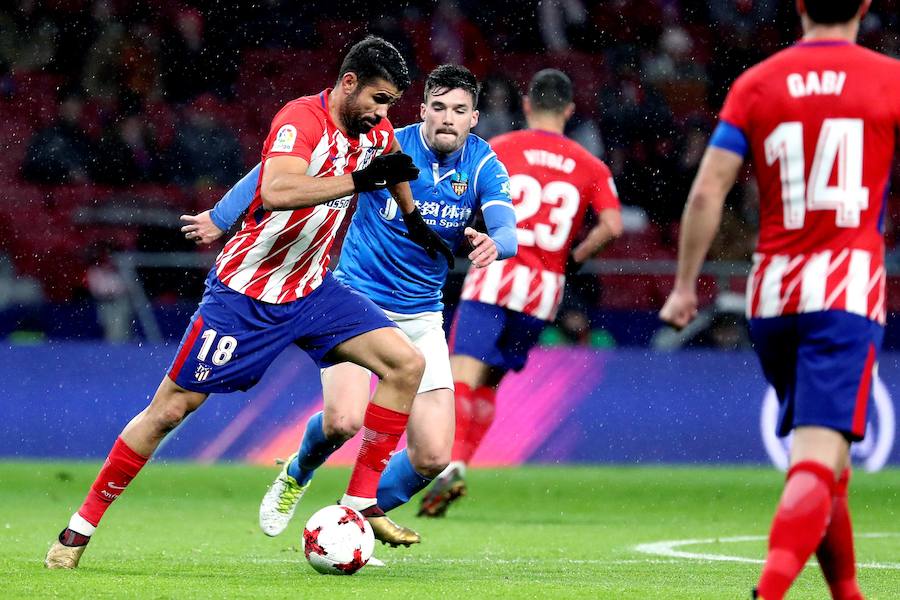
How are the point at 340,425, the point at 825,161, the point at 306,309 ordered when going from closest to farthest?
the point at 825,161 → the point at 306,309 → the point at 340,425

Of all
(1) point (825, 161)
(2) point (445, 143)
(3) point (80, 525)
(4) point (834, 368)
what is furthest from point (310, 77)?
(4) point (834, 368)

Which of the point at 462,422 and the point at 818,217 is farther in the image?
the point at 462,422

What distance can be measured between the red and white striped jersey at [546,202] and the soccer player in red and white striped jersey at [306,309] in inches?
123

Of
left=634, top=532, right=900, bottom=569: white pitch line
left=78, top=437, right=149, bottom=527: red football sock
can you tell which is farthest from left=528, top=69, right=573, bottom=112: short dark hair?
left=78, top=437, right=149, bottom=527: red football sock

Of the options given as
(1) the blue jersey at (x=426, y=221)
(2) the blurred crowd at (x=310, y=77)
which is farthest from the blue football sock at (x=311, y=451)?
(2) the blurred crowd at (x=310, y=77)

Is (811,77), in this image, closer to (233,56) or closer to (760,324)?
(760,324)

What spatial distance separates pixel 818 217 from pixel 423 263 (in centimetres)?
312

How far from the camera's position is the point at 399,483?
22.8 ft

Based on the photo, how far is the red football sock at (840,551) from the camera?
4.45 m

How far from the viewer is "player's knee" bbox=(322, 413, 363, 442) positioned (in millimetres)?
6625

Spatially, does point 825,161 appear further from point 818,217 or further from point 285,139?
point 285,139

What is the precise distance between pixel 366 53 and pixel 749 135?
6.96 ft

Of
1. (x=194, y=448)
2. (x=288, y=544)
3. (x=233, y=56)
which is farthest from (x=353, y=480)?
(x=233, y=56)

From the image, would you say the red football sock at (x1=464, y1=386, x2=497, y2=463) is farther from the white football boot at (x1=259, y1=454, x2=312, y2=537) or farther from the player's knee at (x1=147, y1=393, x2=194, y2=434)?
the player's knee at (x1=147, y1=393, x2=194, y2=434)
